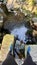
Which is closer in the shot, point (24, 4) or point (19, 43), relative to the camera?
point (19, 43)

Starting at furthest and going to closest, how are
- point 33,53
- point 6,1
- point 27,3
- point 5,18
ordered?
point 6,1 < point 27,3 < point 5,18 < point 33,53

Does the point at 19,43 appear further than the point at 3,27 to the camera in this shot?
No

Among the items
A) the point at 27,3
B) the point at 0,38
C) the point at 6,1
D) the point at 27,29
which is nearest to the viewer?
the point at 0,38

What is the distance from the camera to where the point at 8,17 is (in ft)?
17.7

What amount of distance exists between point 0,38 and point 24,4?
2830mm

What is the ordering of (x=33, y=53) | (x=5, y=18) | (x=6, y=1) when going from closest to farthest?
(x=33, y=53) → (x=5, y=18) → (x=6, y=1)

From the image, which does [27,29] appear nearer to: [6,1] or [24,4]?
[24,4]

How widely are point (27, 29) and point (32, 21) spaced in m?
0.33

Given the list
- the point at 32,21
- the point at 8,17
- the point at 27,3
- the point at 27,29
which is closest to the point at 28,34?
the point at 27,29

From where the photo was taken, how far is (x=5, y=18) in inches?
206

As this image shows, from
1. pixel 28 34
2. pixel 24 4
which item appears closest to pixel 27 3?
pixel 24 4

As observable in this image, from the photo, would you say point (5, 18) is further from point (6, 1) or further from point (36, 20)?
point (6, 1)

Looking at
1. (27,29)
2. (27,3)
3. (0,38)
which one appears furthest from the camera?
(27,3)

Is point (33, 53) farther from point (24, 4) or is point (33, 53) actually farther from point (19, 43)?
point (24, 4)
